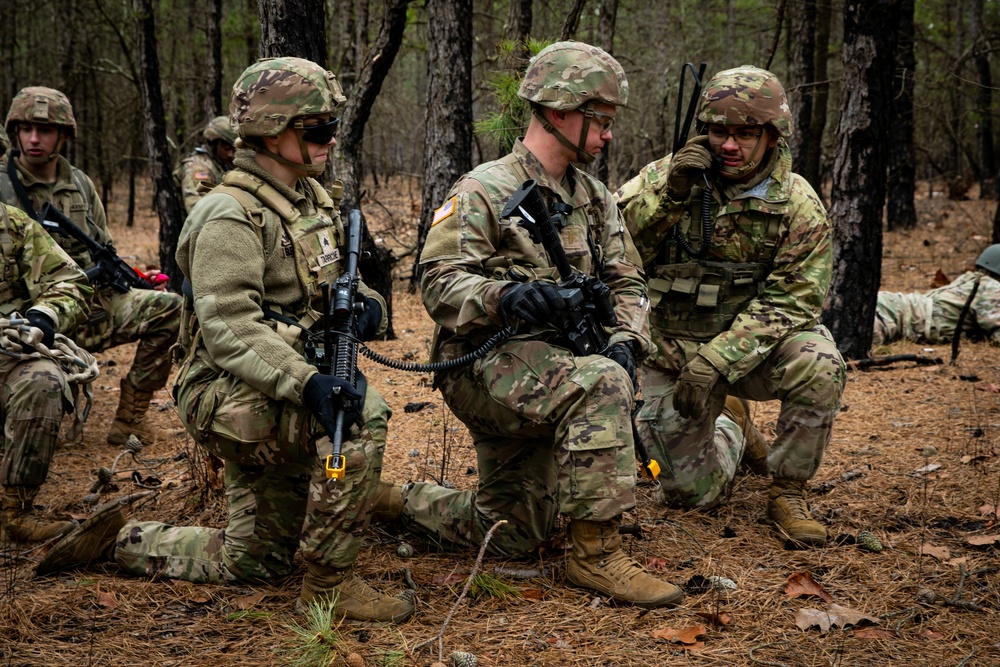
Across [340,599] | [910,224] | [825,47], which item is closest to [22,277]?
[340,599]

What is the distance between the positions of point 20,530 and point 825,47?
11.3 metres

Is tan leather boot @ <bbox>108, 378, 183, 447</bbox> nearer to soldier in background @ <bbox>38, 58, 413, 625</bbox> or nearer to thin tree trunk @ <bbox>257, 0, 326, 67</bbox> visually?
soldier in background @ <bbox>38, 58, 413, 625</bbox>

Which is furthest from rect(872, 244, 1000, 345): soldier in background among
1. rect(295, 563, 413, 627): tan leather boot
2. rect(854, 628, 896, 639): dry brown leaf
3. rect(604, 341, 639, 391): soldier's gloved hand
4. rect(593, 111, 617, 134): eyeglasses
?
rect(295, 563, 413, 627): tan leather boot

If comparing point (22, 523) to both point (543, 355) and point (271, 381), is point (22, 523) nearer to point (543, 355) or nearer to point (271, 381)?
point (271, 381)

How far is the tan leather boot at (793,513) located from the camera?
4238mm

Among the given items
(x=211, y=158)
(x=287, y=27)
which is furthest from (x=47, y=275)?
(x=211, y=158)

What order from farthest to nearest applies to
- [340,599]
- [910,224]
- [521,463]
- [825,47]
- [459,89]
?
[910,224] < [825,47] < [459,89] < [521,463] < [340,599]

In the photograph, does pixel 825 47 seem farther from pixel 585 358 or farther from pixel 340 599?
pixel 340 599

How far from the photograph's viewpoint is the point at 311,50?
4871mm

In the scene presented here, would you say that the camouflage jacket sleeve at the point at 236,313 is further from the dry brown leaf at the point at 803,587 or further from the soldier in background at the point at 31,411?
the dry brown leaf at the point at 803,587

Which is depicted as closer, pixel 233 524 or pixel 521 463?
pixel 233 524

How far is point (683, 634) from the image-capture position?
3.29 m

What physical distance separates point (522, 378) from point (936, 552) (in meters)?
2.14

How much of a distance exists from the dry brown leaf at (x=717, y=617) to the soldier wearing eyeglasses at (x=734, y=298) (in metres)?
0.97
